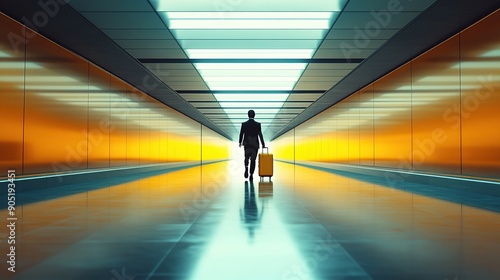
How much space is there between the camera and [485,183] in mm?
10562

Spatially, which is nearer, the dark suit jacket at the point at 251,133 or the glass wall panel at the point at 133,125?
the dark suit jacket at the point at 251,133

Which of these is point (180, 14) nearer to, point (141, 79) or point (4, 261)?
point (4, 261)

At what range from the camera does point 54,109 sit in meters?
13.7

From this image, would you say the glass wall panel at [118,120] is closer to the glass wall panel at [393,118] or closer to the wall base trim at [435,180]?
the wall base trim at [435,180]

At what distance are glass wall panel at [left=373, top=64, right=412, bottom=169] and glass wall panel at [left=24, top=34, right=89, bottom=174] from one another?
1204 centimetres

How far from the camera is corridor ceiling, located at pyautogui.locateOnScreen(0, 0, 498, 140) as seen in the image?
413 inches

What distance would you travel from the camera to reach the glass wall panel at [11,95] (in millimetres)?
10742

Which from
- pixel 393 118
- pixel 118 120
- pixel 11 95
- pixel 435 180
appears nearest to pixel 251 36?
pixel 11 95

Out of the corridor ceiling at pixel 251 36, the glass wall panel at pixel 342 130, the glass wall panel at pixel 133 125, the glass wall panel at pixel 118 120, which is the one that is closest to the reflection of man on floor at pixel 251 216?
the corridor ceiling at pixel 251 36

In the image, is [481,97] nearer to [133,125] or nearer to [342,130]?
[342,130]

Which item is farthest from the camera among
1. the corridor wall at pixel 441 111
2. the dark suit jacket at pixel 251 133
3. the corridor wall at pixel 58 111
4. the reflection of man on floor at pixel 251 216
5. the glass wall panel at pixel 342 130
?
the glass wall panel at pixel 342 130

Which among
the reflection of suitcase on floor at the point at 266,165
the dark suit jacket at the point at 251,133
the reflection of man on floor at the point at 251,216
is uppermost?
the dark suit jacket at the point at 251,133

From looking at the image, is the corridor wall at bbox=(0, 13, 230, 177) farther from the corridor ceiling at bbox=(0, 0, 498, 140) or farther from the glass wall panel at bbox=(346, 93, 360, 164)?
the glass wall panel at bbox=(346, 93, 360, 164)

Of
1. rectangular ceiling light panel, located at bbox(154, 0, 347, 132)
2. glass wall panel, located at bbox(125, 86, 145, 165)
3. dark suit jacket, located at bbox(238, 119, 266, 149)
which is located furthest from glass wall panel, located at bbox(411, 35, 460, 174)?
glass wall panel, located at bbox(125, 86, 145, 165)
